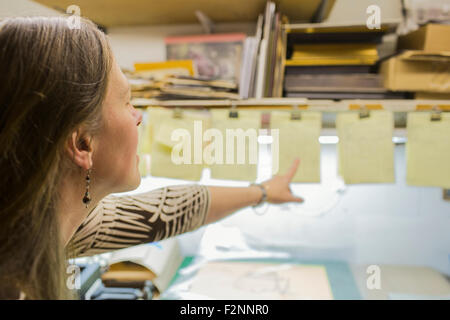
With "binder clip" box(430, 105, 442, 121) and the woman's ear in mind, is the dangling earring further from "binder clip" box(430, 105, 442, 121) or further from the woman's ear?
"binder clip" box(430, 105, 442, 121)

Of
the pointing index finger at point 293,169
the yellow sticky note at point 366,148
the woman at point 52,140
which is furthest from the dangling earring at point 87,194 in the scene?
the yellow sticky note at point 366,148

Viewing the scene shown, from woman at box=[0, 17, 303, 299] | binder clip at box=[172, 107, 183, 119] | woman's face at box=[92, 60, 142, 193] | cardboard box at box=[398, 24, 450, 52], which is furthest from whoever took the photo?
binder clip at box=[172, 107, 183, 119]

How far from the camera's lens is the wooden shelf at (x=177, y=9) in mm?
1131

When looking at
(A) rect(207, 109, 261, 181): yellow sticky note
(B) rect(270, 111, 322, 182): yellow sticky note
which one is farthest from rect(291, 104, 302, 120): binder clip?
(A) rect(207, 109, 261, 181): yellow sticky note

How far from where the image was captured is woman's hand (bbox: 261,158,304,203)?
1174mm

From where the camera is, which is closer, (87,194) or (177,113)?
(87,194)

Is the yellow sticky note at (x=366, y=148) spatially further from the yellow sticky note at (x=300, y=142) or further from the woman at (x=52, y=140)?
the woman at (x=52, y=140)

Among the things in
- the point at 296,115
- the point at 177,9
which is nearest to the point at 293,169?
the point at 296,115

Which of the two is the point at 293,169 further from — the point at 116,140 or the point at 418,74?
the point at 116,140

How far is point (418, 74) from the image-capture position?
3.41 feet

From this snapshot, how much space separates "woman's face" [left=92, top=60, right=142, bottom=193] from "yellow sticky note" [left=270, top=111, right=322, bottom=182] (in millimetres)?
653

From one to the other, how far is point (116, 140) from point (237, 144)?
67cm

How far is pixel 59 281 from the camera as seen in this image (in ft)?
1.68

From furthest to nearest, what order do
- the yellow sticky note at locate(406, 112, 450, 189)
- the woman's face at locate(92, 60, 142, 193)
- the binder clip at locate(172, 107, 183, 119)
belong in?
1. the binder clip at locate(172, 107, 183, 119)
2. the yellow sticky note at locate(406, 112, 450, 189)
3. the woman's face at locate(92, 60, 142, 193)
